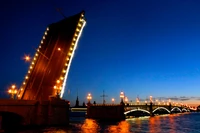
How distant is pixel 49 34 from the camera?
4778 centimetres

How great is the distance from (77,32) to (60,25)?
4.65 meters

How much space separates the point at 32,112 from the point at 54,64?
1048 cm

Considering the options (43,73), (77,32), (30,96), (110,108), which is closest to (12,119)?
(30,96)

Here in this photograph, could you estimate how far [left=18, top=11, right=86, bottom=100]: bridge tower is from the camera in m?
42.6

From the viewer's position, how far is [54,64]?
43469 millimetres

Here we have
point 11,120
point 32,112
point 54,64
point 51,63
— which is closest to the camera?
point 32,112

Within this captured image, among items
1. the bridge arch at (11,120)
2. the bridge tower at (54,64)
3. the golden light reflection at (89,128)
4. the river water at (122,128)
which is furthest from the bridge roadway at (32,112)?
the golden light reflection at (89,128)

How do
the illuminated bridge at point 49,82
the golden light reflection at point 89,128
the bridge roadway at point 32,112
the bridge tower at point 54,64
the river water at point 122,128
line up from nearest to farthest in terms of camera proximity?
the bridge roadway at point 32,112 → the river water at point 122,128 → the golden light reflection at point 89,128 → the illuminated bridge at point 49,82 → the bridge tower at point 54,64

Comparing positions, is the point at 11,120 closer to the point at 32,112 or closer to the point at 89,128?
the point at 32,112

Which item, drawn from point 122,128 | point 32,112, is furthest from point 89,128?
point 32,112

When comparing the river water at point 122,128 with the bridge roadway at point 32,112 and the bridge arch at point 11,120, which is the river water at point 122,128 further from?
the bridge arch at point 11,120

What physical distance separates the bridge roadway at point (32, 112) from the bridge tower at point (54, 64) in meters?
3.42

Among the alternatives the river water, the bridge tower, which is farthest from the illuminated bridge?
the river water

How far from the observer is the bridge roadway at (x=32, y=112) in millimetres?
33125
